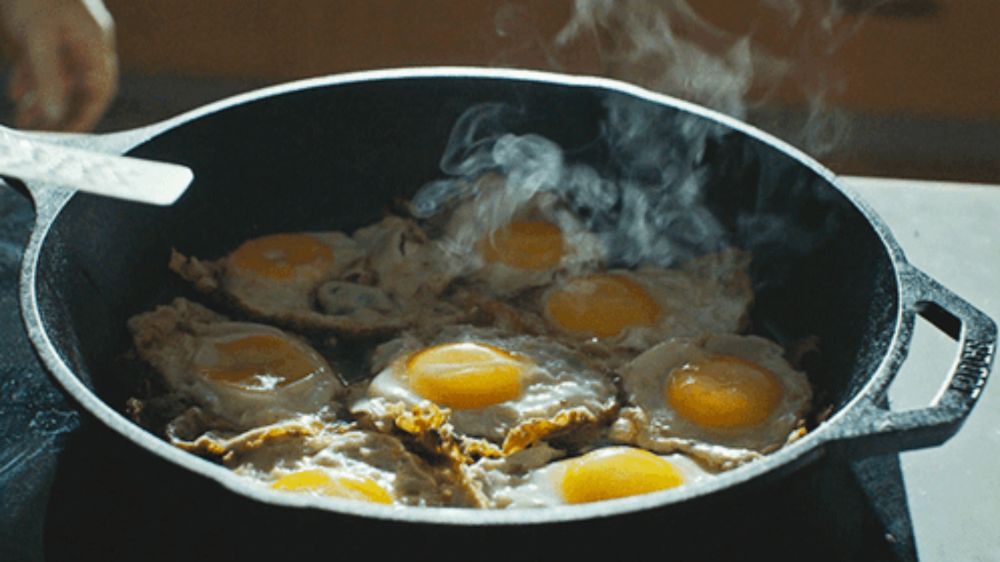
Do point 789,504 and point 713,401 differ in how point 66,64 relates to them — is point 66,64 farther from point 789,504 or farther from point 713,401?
point 789,504

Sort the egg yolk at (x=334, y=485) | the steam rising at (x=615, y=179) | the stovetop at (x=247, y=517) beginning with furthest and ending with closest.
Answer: the steam rising at (x=615, y=179), the egg yolk at (x=334, y=485), the stovetop at (x=247, y=517)

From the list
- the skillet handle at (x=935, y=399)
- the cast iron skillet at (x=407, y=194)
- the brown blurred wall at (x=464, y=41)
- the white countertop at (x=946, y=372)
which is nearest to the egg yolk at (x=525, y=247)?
the cast iron skillet at (x=407, y=194)

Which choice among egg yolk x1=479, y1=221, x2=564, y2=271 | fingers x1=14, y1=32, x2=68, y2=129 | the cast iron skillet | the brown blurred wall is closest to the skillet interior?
the cast iron skillet

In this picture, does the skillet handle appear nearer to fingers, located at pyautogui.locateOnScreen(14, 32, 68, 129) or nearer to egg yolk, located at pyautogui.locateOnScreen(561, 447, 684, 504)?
egg yolk, located at pyautogui.locateOnScreen(561, 447, 684, 504)

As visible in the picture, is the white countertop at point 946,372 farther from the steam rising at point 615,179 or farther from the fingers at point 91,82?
the fingers at point 91,82

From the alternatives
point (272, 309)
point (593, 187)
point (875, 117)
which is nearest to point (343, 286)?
point (272, 309)

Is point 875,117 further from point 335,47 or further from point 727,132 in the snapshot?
point 727,132

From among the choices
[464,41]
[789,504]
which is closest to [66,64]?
[789,504]
